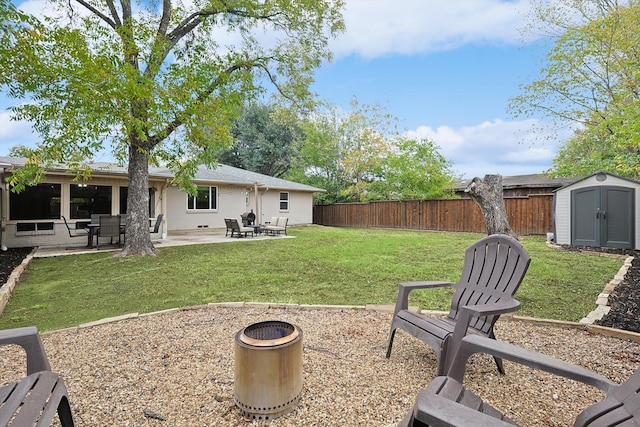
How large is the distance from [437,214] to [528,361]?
16193mm

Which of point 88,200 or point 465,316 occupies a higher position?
point 88,200

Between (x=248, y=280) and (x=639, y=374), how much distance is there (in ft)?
17.6

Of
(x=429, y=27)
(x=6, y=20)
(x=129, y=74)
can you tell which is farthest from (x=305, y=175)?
(x=6, y=20)

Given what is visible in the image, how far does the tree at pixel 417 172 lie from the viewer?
19594 mm

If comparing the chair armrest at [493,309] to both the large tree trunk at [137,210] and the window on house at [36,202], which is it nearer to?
the large tree trunk at [137,210]

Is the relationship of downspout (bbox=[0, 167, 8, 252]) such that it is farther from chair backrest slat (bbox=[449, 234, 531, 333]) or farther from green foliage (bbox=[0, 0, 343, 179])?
chair backrest slat (bbox=[449, 234, 531, 333])

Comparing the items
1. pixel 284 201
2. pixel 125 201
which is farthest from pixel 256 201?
pixel 125 201

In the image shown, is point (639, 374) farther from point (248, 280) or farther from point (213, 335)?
point (248, 280)

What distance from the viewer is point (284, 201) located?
19.8 m

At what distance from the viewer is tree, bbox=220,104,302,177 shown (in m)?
27.9

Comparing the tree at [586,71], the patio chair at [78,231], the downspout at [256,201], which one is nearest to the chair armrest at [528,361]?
the patio chair at [78,231]

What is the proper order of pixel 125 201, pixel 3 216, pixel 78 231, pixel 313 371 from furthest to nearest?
pixel 125 201
pixel 78 231
pixel 3 216
pixel 313 371

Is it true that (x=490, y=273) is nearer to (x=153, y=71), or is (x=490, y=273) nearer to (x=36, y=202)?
(x=153, y=71)

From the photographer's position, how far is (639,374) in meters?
1.26
